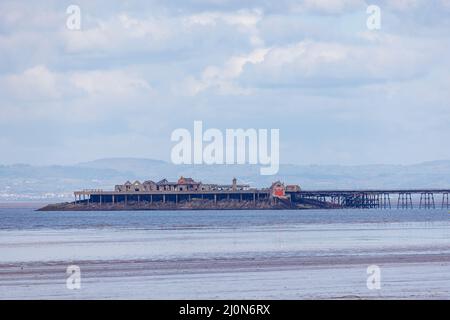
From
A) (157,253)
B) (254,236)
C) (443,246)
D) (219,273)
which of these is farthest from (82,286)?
(254,236)

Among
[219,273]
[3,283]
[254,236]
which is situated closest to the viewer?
[3,283]

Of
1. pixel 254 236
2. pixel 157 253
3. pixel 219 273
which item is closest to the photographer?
pixel 219 273

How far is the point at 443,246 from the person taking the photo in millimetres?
→ 70062

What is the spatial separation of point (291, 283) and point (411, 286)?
187 inches

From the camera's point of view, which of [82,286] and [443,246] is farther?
[443,246]

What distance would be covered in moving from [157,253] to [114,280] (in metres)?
18.5

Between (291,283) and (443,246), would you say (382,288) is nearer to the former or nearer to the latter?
(291,283)
